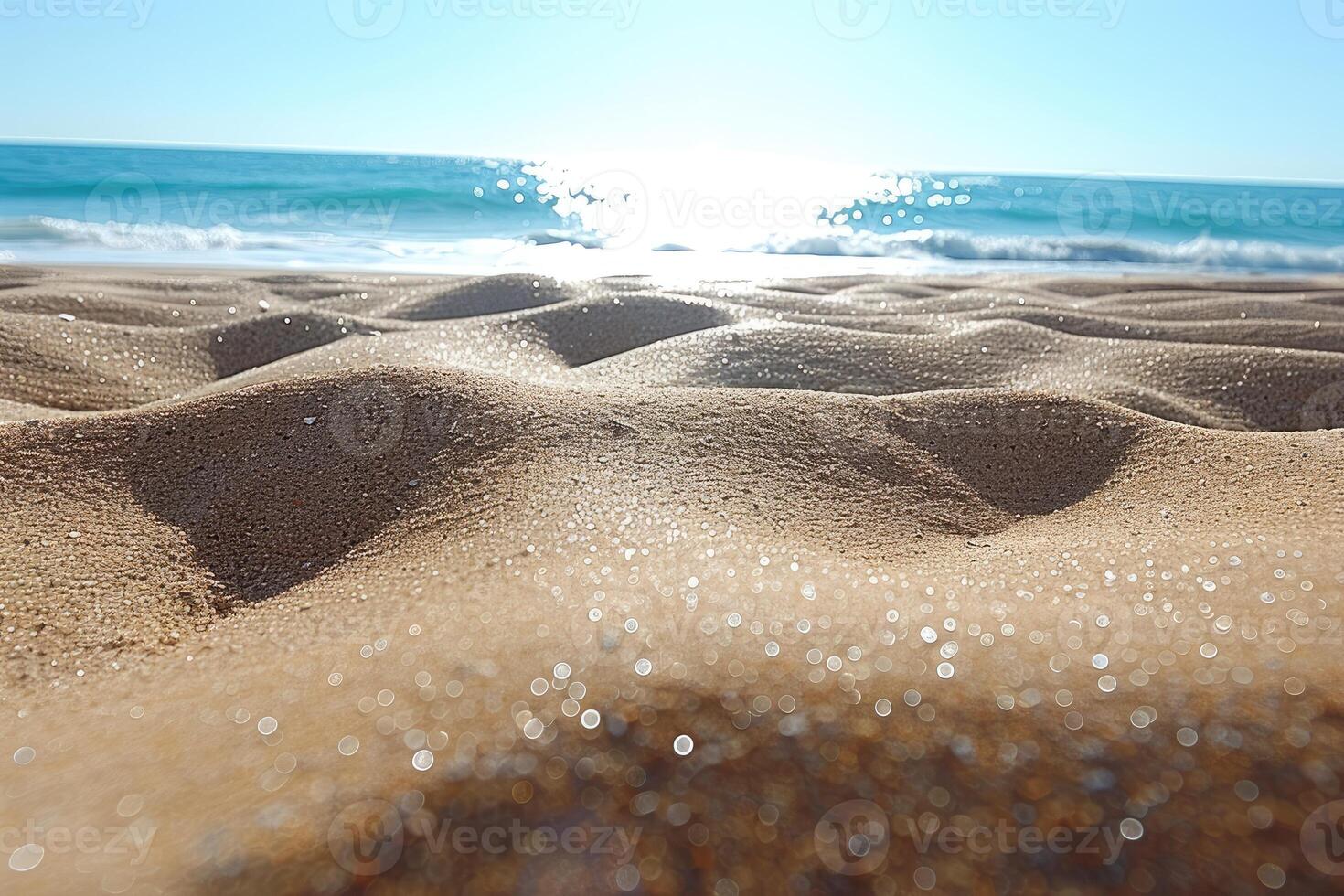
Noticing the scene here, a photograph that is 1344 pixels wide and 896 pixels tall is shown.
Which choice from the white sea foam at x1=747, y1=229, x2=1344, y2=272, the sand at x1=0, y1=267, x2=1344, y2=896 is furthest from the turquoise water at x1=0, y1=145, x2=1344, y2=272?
the sand at x1=0, y1=267, x2=1344, y2=896

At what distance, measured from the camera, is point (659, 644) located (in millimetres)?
778

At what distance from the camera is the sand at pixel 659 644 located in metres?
0.60

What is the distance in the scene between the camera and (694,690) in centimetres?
72

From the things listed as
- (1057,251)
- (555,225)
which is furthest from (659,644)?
(555,225)

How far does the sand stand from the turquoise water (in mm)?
5704

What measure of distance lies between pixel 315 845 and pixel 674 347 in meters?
1.68

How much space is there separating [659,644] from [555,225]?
37.3 ft

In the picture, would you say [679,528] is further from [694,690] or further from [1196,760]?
[1196,760]

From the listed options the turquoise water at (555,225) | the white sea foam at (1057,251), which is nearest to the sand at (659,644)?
the turquoise water at (555,225)

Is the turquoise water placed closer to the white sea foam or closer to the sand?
the white sea foam

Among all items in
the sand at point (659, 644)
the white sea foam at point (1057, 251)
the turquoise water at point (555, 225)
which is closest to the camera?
the sand at point (659, 644)

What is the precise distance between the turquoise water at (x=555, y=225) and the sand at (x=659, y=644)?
5.70m

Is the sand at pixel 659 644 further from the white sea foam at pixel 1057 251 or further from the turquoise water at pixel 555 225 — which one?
the white sea foam at pixel 1057 251

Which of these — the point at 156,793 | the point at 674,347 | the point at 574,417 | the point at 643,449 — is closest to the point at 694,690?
the point at 156,793
